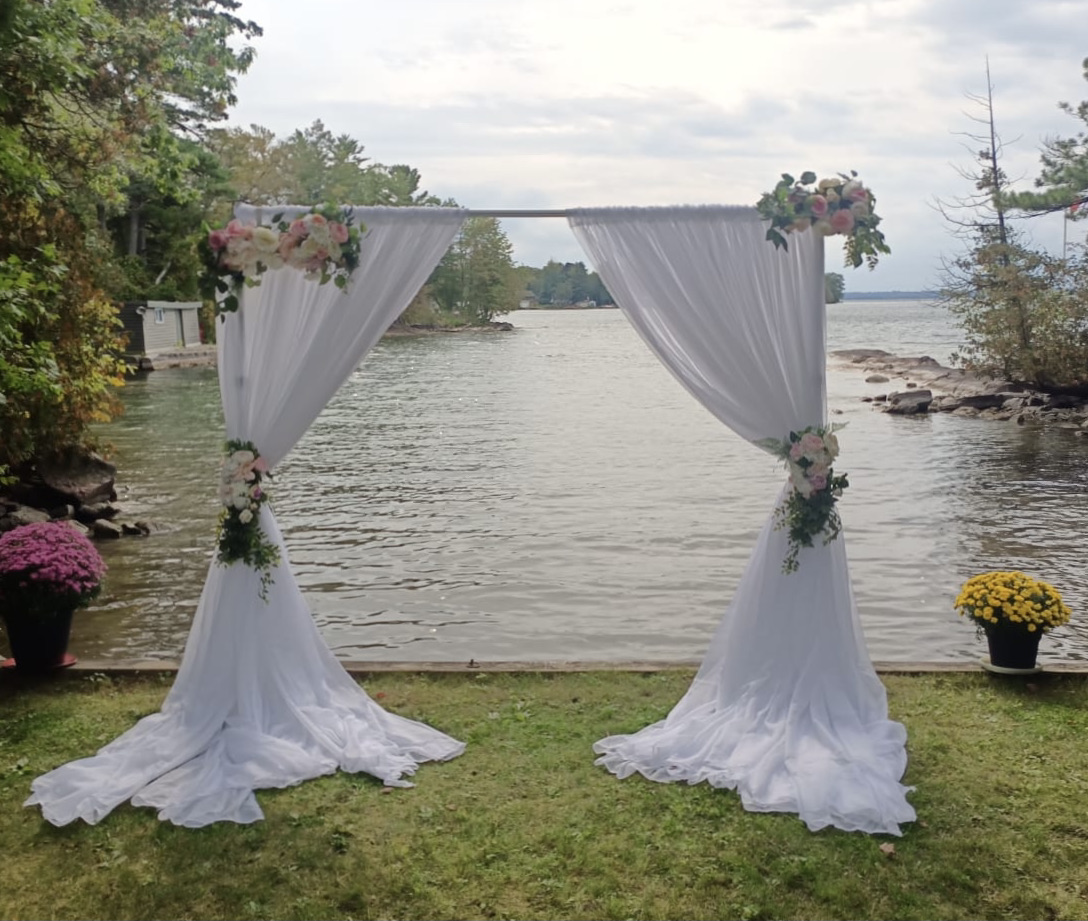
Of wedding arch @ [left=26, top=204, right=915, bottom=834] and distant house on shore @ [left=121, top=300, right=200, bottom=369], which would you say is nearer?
wedding arch @ [left=26, top=204, right=915, bottom=834]

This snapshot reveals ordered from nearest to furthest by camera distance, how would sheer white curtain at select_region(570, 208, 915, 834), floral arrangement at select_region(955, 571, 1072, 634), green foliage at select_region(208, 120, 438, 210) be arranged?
sheer white curtain at select_region(570, 208, 915, 834) < floral arrangement at select_region(955, 571, 1072, 634) < green foliage at select_region(208, 120, 438, 210)

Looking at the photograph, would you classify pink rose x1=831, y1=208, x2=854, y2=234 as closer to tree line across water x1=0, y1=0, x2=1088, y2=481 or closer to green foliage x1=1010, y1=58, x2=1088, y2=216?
tree line across water x1=0, y1=0, x2=1088, y2=481

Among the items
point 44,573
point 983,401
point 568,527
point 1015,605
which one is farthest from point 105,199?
point 983,401

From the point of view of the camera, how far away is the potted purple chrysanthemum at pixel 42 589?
19.8 feet

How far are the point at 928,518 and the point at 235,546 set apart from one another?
1036 centimetres

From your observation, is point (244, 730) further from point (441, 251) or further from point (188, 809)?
point (441, 251)

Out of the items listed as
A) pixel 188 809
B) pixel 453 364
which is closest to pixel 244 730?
pixel 188 809

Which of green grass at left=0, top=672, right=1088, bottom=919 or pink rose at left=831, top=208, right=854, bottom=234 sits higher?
pink rose at left=831, top=208, right=854, bottom=234

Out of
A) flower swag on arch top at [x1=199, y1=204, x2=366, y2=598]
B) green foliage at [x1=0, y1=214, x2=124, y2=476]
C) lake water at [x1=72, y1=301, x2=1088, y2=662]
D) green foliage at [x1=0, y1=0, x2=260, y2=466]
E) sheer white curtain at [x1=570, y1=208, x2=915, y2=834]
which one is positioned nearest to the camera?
flower swag on arch top at [x1=199, y1=204, x2=366, y2=598]

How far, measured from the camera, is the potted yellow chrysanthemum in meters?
5.84

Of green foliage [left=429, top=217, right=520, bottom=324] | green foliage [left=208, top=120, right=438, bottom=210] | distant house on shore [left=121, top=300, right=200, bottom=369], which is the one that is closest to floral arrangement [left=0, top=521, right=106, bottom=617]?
distant house on shore [left=121, top=300, right=200, bottom=369]

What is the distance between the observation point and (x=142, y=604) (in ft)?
30.7

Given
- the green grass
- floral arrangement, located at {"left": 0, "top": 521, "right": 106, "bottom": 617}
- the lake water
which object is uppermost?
floral arrangement, located at {"left": 0, "top": 521, "right": 106, "bottom": 617}

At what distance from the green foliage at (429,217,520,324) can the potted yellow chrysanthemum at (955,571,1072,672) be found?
253 ft
